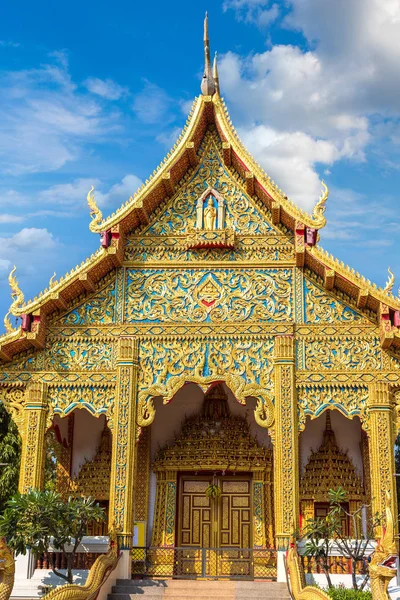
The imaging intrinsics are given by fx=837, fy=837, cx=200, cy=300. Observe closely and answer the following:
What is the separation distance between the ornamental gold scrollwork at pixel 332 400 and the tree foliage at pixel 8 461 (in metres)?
9.10

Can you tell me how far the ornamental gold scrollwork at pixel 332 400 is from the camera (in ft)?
43.4

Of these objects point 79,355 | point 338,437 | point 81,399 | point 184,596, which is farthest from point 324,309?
point 184,596

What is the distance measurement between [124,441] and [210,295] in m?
2.79

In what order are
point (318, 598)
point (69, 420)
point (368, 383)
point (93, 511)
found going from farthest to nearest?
point (69, 420) < point (368, 383) < point (93, 511) < point (318, 598)

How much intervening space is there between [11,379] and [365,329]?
5.86 metres

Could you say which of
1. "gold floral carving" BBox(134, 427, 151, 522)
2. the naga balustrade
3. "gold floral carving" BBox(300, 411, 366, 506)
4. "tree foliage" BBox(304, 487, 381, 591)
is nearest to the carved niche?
"gold floral carving" BBox(134, 427, 151, 522)

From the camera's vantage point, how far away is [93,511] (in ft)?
39.2

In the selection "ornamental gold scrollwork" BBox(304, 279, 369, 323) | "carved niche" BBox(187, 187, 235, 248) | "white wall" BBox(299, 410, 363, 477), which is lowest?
"white wall" BBox(299, 410, 363, 477)

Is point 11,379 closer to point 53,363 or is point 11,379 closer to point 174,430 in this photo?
point 53,363

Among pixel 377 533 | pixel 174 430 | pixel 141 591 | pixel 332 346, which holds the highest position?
pixel 332 346

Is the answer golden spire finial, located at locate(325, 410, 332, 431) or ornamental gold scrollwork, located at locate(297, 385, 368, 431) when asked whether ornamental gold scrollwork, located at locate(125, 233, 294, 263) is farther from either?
golden spire finial, located at locate(325, 410, 332, 431)

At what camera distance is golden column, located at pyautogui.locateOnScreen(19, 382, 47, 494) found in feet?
43.3

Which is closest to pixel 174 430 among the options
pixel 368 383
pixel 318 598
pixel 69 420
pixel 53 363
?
pixel 69 420

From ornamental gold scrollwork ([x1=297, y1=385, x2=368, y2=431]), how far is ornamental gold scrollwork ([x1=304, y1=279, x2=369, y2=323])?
115cm
